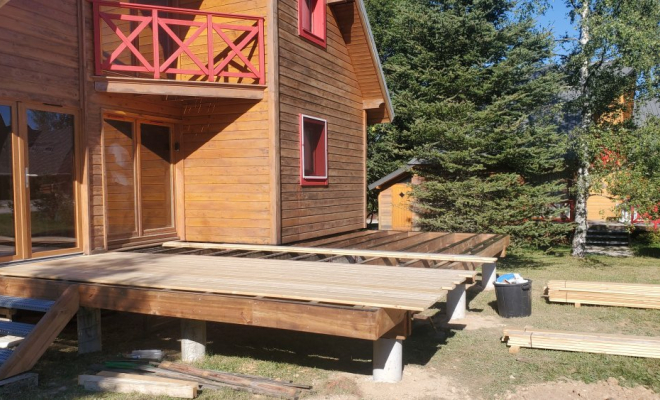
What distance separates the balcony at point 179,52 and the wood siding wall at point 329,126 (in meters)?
0.63

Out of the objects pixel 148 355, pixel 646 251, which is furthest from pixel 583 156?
pixel 148 355

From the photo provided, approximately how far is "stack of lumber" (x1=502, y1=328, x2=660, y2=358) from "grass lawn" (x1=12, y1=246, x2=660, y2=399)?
3.7 inches

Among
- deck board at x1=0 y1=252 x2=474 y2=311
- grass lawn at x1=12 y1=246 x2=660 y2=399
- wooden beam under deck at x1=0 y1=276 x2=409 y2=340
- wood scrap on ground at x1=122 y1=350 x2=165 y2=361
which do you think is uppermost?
deck board at x1=0 y1=252 x2=474 y2=311

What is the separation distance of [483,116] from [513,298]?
833cm

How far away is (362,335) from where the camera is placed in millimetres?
4496

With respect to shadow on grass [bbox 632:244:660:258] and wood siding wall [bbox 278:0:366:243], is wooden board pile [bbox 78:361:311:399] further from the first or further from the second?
shadow on grass [bbox 632:244:660:258]

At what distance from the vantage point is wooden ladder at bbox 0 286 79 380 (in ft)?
16.3

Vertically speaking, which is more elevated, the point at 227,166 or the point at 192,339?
the point at 227,166

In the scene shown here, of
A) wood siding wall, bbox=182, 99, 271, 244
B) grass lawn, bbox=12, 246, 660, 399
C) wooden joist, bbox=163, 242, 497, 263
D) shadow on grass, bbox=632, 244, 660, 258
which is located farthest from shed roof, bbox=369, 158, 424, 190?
wooden joist, bbox=163, 242, 497, 263

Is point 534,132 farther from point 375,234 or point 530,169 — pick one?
point 375,234

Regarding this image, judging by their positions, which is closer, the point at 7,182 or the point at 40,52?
the point at 7,182

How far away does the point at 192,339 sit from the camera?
19.2ft

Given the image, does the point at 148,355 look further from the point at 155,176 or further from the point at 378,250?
the point at 155,176

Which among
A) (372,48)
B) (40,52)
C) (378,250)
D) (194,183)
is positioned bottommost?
(378,250)
